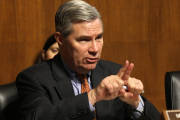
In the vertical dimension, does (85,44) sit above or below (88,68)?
above

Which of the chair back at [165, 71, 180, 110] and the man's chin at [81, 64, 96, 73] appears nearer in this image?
the man's chin at [81, 64, 96, 73]

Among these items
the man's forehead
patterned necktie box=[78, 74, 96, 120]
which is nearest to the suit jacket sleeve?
patterned necktie box=[78, 74, 96, 120]

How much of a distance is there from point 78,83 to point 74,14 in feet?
1.07

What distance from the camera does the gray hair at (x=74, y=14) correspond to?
135 cm

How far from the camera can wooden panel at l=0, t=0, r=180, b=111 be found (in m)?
2.50

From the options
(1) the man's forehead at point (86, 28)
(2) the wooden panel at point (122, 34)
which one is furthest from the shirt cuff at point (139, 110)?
(2) the wooden panel at point (122, 34)

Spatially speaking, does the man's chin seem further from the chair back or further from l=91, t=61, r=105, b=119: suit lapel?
the chair back

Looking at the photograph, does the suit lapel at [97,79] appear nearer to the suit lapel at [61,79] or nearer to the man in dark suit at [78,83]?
the man in dark suit at [78,83]

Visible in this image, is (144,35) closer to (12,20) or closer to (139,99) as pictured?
(12,20)

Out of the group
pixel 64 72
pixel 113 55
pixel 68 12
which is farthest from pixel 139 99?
pixel 113 55

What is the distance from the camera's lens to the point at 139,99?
1.38m

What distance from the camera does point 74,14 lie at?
136 centimetres

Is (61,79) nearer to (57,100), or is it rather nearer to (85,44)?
(57,100)

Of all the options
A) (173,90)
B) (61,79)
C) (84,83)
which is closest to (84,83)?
(84,83)
